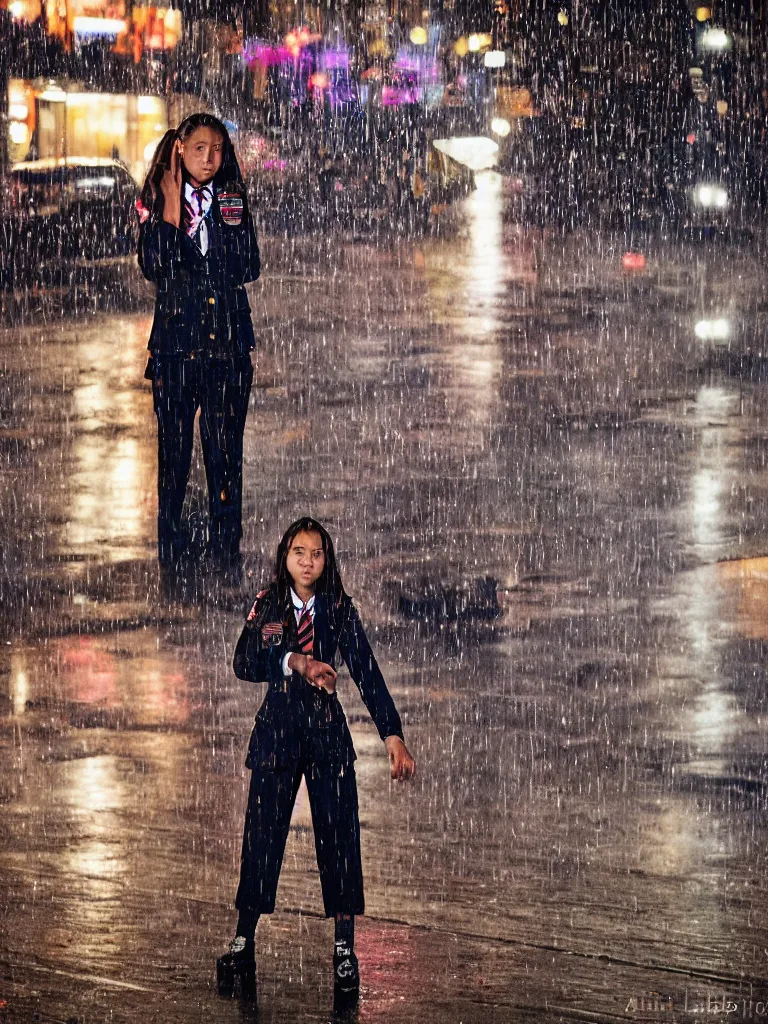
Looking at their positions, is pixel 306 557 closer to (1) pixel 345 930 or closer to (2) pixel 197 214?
(1) pixel 345 930

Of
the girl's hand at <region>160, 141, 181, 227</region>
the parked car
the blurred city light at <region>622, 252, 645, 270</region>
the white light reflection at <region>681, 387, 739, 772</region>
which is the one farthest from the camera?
the parked car

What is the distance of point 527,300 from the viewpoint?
2134cm

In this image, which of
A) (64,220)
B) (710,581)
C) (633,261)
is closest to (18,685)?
(710,581)

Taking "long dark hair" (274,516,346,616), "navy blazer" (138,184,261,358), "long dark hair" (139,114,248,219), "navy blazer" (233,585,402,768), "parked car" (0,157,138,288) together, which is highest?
"long dark hair" (139,114,248,219)

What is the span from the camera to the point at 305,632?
604 cm

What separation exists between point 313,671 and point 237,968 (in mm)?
836

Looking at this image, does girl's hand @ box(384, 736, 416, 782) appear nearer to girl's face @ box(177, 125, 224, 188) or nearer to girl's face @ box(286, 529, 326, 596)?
girl's face @ box(286, 529, 326, 596)

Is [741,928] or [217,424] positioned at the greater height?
[217,424]

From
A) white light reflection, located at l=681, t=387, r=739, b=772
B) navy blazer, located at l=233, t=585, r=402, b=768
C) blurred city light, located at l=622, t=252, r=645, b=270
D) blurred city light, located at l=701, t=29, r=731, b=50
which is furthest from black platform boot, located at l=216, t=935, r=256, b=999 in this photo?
blurred city light, located at l=701, t=29, r=731, b=50

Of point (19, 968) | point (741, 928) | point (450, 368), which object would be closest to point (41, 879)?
point (19, 968)

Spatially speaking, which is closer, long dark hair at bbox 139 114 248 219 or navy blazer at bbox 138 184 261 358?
long dark hair at bbox 139 114 248 219

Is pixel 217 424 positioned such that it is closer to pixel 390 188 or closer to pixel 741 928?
pixel 741 928

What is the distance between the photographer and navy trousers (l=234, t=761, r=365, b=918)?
19.6ft

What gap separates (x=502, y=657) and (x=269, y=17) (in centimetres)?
5586
